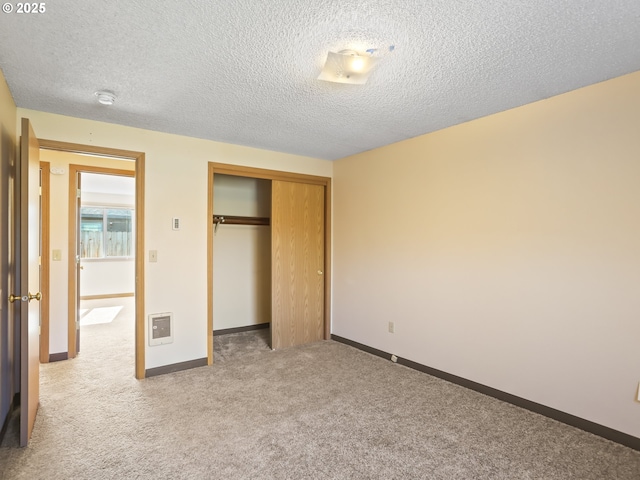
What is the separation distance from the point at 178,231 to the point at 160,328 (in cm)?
97

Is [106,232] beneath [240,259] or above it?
above

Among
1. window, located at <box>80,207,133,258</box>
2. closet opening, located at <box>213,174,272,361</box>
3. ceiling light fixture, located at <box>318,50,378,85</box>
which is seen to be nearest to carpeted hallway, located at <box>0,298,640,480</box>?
closet opening, located at <box>213,174,272,361</box>

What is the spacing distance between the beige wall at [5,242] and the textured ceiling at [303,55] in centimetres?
20

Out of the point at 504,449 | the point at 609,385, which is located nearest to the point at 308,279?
the point at 504,449

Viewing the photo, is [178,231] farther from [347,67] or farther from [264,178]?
[347,67]

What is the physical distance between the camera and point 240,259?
4910mm

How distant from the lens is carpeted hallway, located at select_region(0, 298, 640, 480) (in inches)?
77.0

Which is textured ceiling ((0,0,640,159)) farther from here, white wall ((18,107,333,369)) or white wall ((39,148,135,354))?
white wall ((39,148,135,354))

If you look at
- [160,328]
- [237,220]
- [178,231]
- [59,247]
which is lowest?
[160,328]

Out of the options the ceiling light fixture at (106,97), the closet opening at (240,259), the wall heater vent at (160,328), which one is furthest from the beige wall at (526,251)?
the ceiling light fixture at (106,97)

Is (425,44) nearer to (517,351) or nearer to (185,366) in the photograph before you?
(517,351)

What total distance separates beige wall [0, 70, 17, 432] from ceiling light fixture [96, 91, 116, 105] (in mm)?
521

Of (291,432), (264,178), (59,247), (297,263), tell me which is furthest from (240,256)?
(291,432)

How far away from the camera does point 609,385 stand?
2229 millimetres
